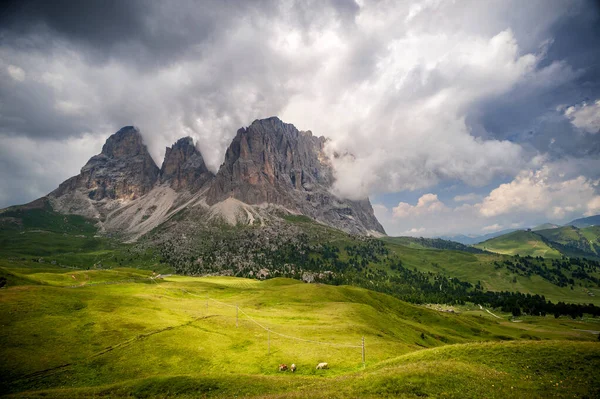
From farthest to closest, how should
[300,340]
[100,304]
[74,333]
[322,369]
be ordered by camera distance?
[100,304]
[300,340]
[74,333]
[322,369]

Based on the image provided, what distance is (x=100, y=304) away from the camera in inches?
3083

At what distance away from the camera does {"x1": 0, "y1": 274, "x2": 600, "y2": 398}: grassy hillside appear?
34.5 m

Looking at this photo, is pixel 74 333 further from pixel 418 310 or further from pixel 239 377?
pixel 418 310

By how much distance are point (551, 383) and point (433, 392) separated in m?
14.7

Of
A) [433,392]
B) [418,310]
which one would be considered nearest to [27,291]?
[433,392]

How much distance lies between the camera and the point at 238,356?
6044 cm

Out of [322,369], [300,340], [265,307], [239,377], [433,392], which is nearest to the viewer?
[433,392]

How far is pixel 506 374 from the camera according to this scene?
3625 cm

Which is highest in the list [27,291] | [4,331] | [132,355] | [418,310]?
[27,291]

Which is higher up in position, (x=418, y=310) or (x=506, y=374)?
(x=506, y=374)

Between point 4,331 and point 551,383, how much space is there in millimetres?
88598

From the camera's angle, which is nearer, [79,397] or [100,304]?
[79,397]

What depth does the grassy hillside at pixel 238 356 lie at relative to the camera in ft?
113

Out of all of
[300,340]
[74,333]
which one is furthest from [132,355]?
[300,340]
